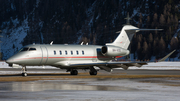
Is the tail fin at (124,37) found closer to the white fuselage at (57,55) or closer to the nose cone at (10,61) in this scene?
the white fuselage at (57,55)

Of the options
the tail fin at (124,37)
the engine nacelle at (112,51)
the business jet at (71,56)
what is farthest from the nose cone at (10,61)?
the tail fin at (124,37)

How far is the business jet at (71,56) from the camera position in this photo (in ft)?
105

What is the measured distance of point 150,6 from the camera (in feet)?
596

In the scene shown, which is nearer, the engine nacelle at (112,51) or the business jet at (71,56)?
the business jet at (71,56)

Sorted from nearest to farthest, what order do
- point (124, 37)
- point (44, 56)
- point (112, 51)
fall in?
point (44, 56) → point (112, 51) → point (124, 37)

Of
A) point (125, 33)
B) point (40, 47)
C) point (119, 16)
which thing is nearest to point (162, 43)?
point (119, 16)

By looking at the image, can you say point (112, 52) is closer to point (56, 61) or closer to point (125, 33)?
point (125, 33)

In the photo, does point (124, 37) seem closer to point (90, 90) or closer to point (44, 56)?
point (44, 56)

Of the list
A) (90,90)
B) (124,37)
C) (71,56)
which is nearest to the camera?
(90,90)

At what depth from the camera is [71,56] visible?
35.0 meters

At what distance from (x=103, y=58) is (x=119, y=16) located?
155 meters

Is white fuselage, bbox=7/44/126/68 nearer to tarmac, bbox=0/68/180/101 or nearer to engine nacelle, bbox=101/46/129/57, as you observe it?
engine nacelle, bbox=101/46/129/57

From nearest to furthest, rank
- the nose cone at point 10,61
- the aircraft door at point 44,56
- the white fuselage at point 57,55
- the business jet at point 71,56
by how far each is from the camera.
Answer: the nose cone at point 10,61
the white fuselage at point 57,55
the business jet at point 71,56
the aircraft door at point 44,56

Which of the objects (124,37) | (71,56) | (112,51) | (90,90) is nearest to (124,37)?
(124,37)
